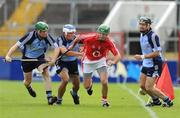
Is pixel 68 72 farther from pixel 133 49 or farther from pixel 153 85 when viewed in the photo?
pixel 133 49

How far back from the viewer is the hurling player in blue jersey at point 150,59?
17.2 meters

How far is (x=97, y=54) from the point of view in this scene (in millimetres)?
17844

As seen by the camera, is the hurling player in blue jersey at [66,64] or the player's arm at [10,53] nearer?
the player's arm at [10,53]

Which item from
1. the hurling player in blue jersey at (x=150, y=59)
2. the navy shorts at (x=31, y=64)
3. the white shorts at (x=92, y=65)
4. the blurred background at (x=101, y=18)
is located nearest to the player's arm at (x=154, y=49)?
the hurling player in blue jersey at (x=150, y=59)

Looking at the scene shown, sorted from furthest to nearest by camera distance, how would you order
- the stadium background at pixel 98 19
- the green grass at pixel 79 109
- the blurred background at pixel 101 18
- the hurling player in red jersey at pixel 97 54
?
the blurred background at pixel 101 18 → the stadium background at pixel 98 19 → the hurling player in red jersey at pixel 97 54 → the green grass at pixel 79 109

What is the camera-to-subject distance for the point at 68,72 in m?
18.2

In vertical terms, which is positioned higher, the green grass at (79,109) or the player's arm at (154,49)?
the player's arm at (154,49)

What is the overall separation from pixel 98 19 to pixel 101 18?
0.18 m

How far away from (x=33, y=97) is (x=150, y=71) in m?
4.25

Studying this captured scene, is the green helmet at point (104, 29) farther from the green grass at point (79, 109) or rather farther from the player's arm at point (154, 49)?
the green grass at point (79, 109)

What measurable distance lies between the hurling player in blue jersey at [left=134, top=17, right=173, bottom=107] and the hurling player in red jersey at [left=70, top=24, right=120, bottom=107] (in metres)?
0.71

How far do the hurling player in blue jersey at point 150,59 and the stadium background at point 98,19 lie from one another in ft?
48.5

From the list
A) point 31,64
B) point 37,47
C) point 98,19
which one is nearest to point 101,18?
point 98,19

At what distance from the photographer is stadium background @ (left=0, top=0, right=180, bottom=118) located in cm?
3519
